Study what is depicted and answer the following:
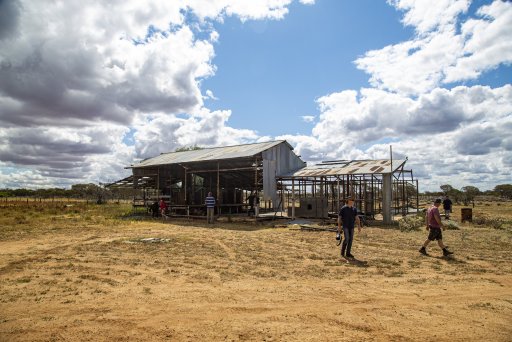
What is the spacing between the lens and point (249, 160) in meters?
24.3

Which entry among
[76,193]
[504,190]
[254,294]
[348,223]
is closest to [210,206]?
[348,223]

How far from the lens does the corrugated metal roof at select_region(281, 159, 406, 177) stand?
19516 millimetres

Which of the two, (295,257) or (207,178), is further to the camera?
(207,178)

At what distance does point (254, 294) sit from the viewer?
652 cm

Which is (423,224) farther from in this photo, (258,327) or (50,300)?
(50,300)

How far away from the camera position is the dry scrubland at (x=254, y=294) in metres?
4.93

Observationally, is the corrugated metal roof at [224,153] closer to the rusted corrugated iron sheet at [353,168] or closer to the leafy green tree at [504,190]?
the rusted corrugated iron sheet at [353,168]

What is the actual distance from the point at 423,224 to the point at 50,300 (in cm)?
1653

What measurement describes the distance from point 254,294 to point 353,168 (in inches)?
620

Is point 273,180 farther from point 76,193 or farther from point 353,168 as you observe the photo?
point 76,193

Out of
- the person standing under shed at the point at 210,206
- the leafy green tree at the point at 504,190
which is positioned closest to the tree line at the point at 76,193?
the person standing under shed at the point at 210,206

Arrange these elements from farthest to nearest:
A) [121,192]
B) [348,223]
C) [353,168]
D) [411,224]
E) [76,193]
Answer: [76,193] < [121,192] < [353,168] < [411,224] < [348,223]

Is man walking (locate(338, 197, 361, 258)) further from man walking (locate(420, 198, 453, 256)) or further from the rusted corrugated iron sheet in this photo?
the rusted corrugated iron sheet

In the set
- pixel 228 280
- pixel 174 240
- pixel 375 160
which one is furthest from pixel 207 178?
pixel 228 280
